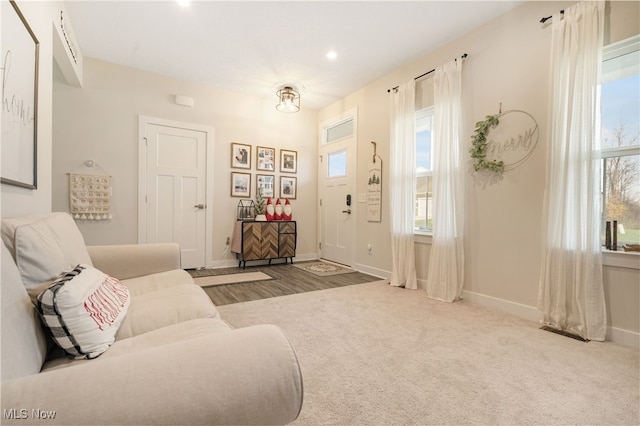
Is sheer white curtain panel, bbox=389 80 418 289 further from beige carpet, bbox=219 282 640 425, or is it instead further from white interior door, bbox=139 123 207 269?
white interior door, bbox=139 123 207 269

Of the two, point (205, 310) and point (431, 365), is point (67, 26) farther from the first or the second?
point (431, 365)

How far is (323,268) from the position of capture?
15.3 feet

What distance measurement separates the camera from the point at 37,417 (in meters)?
0.48

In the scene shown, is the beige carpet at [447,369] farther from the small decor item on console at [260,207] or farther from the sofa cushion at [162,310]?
the small decor item on console at [260,207]

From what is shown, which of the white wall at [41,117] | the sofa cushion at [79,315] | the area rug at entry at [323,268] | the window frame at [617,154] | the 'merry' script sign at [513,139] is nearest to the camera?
the sofa cushion at [79,315]

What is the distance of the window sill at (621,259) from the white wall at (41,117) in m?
3.75

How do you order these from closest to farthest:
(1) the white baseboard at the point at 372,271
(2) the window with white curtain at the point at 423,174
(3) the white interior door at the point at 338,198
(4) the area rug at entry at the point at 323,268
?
(2) the window with white curtain at the point at 423,174 < (1) the white baseboard at the point at 372,271 < (4) the area rug at entry at the point at 323,268 < (3) the white interior door at the point at 338,198

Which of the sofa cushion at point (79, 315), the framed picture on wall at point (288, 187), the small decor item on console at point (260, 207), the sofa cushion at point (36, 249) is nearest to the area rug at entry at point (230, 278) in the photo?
the small decor item on console at point (260, 207)

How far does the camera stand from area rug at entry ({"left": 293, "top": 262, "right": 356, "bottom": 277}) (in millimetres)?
4369

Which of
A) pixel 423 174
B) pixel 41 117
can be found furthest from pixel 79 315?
pixel 423 174

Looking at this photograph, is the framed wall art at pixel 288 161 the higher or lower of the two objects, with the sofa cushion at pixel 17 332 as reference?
higher

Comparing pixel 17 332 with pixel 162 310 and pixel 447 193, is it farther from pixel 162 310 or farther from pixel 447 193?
pixel 447 193

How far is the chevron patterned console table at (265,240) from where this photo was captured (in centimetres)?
454

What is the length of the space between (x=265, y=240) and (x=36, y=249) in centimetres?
367
